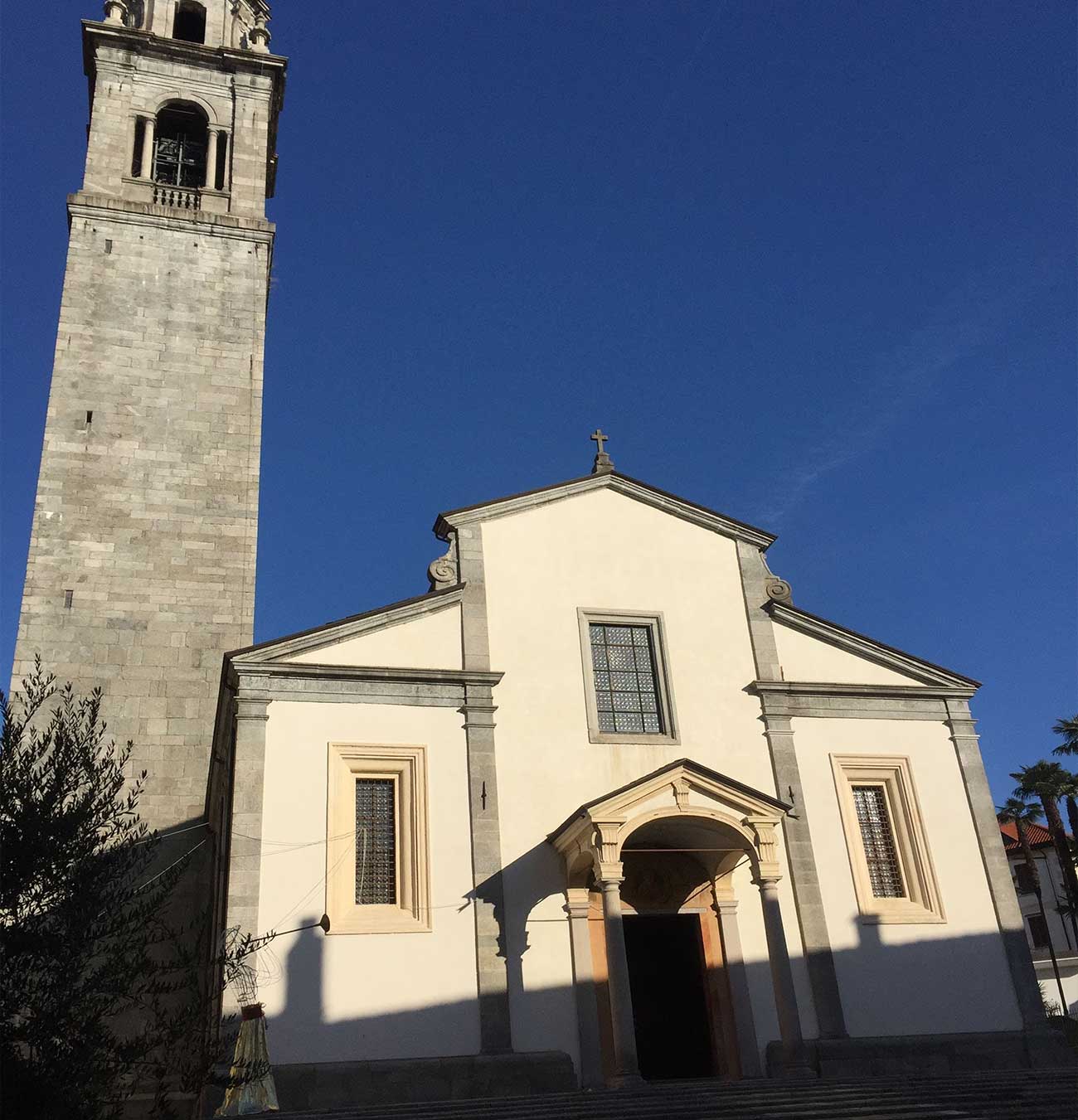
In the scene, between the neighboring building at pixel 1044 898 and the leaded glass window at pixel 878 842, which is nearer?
the leaded glass window at pixel 878 842

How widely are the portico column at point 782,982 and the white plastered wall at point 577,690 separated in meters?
0.62

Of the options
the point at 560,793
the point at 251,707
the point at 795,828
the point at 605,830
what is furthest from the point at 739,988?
the point at 251,707

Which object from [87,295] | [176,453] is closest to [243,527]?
[176,453]

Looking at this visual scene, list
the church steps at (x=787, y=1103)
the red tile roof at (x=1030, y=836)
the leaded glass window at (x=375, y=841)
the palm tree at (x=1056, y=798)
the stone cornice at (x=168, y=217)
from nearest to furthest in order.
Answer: the church steps at (x=787, y=1103) → the leaded glass window at (x=375, y=841) → the stone cornice at (x=168, y=217) → the palm tree at (x=1056, y=798) → the red tile roof at (x=1030, y=836)

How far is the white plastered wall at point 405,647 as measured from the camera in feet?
52.2

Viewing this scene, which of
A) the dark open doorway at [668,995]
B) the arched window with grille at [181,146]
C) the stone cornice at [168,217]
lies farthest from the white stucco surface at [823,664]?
the arched window with grille at [181,146]

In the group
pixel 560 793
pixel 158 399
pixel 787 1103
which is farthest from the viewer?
pixel 158 399

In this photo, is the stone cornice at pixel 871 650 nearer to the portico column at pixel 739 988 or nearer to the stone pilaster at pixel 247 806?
the portico column at pixel 739 988

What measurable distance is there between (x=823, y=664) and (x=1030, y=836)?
43202mm

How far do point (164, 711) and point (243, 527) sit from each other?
416 centimetres

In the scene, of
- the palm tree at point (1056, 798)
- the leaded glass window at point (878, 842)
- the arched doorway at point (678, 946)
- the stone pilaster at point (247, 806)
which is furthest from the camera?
the palm tree at point (1056, 798)

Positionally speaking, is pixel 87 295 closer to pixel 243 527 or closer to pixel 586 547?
pixel 243 527

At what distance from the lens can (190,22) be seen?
29984mm

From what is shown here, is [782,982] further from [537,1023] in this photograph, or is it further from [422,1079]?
[422,1079]
